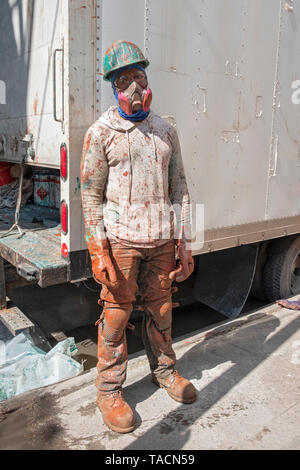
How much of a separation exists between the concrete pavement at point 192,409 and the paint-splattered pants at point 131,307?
0.24 metres

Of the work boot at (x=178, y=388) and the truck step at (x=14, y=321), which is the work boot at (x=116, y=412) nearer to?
the work boot at (x=178, y=388)

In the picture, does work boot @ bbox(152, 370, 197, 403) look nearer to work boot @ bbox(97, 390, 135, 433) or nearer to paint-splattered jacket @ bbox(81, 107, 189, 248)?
work boot @ bbox(97, 390, 135, 433)

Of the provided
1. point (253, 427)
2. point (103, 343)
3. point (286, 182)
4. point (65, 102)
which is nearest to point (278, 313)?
point (286, 182)

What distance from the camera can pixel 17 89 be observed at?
3844mm

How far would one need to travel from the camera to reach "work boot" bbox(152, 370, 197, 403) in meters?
2.69

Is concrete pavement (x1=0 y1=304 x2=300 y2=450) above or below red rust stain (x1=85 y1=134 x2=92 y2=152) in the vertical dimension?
below

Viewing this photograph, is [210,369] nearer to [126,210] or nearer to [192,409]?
[192,409]

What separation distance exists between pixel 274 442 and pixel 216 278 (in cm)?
271

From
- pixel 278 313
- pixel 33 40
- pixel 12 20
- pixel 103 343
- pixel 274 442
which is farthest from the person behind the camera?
pixel 278 313

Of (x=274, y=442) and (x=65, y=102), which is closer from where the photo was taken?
(x=274, y=442)

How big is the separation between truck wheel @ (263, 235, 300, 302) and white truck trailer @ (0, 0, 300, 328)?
0.41m

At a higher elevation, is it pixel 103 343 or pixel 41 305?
pixel 103 343

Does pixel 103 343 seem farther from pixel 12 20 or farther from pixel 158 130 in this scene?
pixel 12 20

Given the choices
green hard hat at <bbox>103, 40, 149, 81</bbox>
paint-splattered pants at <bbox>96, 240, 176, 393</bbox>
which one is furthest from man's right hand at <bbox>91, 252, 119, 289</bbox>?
green hard hat at <bbox>103, 40, 149, 81</bbox>
